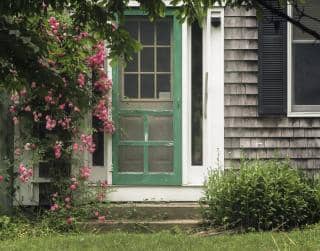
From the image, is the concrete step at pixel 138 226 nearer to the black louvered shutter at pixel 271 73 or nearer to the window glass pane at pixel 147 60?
the black louvered shutter at pixel 271 73

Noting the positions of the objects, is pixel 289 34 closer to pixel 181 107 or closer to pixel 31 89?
pixel 181 107

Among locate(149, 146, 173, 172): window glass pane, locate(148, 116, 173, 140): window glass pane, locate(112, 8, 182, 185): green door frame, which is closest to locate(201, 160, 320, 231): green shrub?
locate(112, 8, 182, 185): green door frame

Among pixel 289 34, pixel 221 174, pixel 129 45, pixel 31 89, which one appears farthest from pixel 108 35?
pixel 289 34

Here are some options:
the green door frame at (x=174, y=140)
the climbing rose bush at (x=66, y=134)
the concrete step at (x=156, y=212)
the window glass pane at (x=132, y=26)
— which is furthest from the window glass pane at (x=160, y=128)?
the window glass pane at (x=132, y=26)

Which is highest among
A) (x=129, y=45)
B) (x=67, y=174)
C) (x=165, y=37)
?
(x=165, y=37)

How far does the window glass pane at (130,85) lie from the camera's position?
336 inches

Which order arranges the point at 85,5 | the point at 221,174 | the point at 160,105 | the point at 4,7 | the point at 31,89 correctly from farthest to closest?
the point at 160,105, the point at 221,174, the point at 31,89, the point at 85,5, the point at 4,7

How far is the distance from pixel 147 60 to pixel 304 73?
1990 mm

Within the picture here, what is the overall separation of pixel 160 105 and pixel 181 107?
293 mm

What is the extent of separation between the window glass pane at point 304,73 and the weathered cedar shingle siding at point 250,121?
28cm

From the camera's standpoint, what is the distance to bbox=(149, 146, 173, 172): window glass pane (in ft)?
27.9

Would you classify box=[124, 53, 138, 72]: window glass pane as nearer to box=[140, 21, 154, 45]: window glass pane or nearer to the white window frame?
box=[140, 21, 154, 45]: window glass pane

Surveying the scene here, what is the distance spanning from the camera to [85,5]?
402 cm

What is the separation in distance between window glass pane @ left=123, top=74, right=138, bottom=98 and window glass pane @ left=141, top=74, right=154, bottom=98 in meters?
0.09
